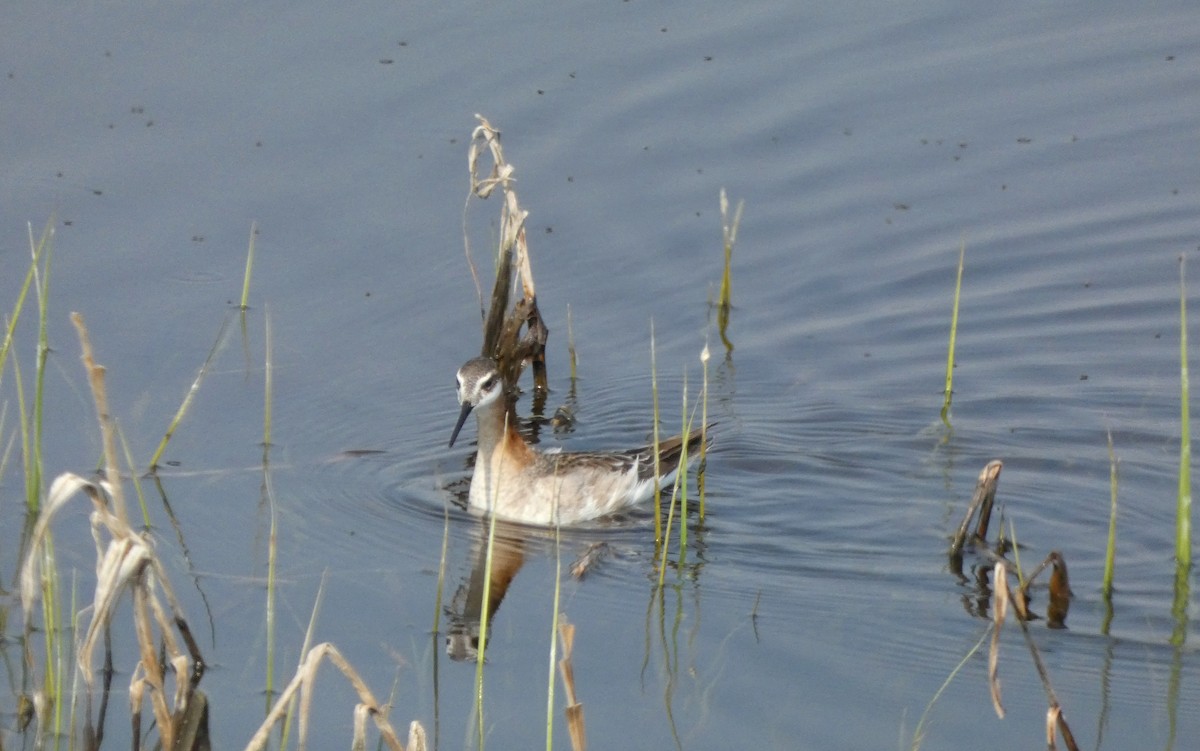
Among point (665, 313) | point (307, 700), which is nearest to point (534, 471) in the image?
point (665, 313)

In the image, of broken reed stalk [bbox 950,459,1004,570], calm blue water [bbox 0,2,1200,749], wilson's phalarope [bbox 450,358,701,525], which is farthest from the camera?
wilson's phalarope [bbox 450,358,701,525]

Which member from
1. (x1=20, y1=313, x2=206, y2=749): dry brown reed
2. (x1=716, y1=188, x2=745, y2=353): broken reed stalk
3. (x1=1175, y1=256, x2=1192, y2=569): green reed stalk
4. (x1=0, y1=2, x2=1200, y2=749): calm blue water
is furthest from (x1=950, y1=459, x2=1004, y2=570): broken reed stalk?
(x1=20, y1=313, x2=206, y2=749): dry brown reed

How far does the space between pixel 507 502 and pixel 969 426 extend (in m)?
3.18

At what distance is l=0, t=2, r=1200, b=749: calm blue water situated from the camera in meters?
8.27

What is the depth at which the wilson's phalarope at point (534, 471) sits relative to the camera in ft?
35.3

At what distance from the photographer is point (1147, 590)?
898 cm

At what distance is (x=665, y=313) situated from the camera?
1292cm

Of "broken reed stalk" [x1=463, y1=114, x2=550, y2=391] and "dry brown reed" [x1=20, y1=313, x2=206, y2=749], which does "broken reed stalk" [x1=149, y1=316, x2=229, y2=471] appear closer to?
"broken reed stalk" [x1=463, y1=114, x2=550, y2=391]

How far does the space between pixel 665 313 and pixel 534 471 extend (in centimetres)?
248

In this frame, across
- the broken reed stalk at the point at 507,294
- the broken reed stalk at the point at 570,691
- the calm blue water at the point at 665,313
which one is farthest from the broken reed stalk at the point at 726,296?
the broken reed stalk at the point at 570,691

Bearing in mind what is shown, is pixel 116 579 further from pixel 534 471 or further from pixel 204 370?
pixel 534 471

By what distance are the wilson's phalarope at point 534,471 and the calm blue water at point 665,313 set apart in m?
0.28

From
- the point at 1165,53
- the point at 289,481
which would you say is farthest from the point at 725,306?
the point at 1165,53

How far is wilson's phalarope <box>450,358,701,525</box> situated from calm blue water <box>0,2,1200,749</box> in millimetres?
282
